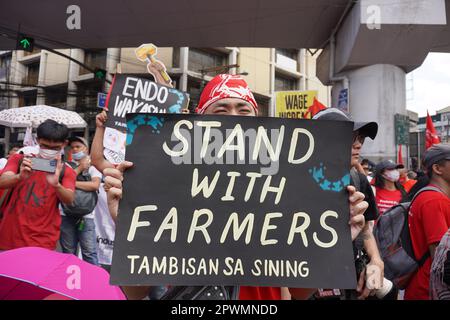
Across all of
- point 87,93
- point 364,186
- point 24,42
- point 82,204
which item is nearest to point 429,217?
point 364,186

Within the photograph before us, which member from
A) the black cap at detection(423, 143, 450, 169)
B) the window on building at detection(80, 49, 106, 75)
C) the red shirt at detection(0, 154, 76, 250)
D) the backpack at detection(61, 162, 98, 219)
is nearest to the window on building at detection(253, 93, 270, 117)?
the window on building at detection(80, 49, 106, 75)

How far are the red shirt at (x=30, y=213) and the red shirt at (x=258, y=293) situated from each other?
209 centimetres

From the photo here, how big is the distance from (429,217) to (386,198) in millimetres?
2631

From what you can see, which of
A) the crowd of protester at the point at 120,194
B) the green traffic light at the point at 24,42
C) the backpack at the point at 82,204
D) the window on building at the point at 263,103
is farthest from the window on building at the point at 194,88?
the backpack at the point at 82,204

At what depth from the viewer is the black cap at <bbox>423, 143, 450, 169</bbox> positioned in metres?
2.38

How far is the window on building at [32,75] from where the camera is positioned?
26.2 m

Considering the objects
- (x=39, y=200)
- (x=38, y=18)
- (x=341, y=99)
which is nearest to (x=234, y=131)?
(x=39, y=200)

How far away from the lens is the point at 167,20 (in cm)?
1029

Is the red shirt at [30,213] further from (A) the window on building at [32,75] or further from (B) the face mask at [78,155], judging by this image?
→ (A) the window on building at [32,75]

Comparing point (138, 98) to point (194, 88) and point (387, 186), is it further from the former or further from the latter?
point (194, 88)

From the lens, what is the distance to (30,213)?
2930 mm

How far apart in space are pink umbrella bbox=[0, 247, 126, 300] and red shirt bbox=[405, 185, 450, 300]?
1731 millimetres
